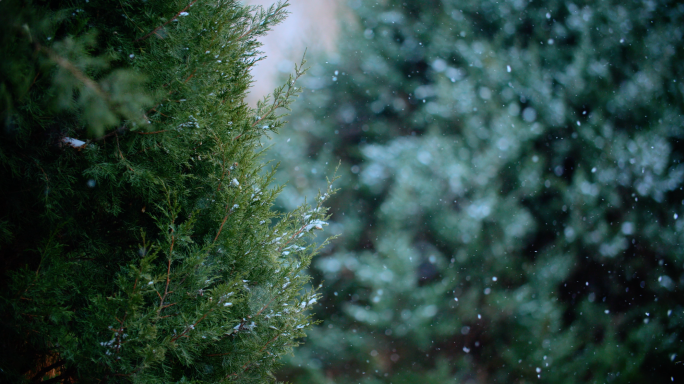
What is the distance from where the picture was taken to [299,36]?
3.22m

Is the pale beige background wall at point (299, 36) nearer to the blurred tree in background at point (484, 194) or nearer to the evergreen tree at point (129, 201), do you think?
the blurred tree in background at point (484, 194)

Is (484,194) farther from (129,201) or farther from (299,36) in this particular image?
(129,201)

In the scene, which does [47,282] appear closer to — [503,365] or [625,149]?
[503,365]

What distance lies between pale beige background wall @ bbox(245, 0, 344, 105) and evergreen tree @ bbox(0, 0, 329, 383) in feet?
4.51

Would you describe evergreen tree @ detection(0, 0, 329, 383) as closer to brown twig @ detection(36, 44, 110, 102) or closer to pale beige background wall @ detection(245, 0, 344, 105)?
brown twig @ detection(36, 44, 110, 102)

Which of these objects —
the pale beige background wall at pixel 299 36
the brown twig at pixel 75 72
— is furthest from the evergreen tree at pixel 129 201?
the pale beige background wall at pixel 299 36

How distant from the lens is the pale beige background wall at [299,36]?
10.5ft

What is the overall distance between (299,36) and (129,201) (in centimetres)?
222

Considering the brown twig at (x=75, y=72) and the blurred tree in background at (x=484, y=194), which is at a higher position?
the blurred tree in background at (x=484, y=194)

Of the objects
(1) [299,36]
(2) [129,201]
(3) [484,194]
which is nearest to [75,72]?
(2) [129,201]

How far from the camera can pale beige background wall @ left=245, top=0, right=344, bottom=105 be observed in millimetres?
3213

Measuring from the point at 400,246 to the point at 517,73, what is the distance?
1909mm

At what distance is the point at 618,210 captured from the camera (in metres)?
3.37

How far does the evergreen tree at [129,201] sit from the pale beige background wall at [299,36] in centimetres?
137
